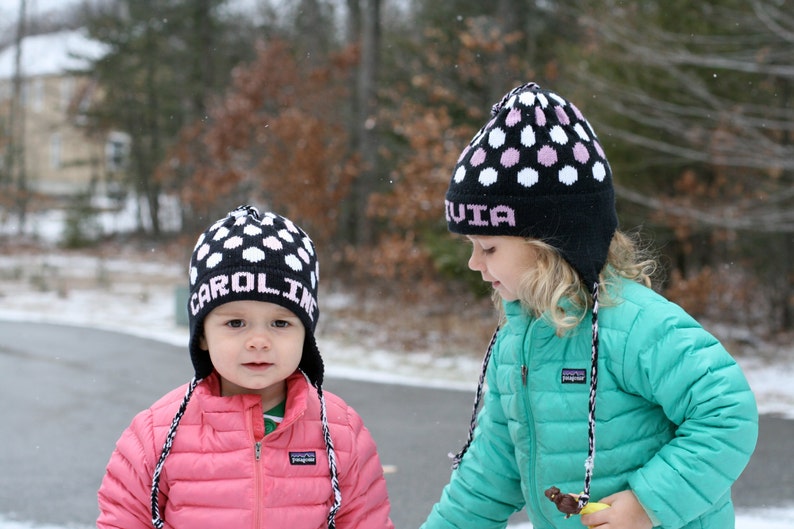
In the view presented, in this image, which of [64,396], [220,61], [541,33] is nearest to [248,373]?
[64,396]

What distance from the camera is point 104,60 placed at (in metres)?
24.4

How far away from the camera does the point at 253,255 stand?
7.39 feet

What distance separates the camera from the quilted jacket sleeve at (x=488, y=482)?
95.7 inches

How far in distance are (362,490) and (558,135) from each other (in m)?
1.01

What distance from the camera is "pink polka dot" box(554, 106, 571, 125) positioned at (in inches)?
86.0

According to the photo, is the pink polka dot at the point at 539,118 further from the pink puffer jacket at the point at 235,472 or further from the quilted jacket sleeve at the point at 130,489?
the quilted jacket sleeve at the point at 130,489

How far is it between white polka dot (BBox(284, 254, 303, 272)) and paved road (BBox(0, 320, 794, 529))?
2.89 m

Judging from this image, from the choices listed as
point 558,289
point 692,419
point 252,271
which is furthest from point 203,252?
point 692,419

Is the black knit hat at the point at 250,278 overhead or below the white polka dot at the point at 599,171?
→ below

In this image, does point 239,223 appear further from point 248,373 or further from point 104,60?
point 104,60

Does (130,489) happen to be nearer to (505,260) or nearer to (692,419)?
(505,260)

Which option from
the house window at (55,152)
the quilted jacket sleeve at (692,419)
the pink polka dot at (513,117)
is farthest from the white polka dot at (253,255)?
the house window at (55,152)

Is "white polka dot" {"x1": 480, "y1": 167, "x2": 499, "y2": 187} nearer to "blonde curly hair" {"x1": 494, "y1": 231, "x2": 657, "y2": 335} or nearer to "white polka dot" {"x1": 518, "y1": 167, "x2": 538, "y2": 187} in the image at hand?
"white polka dot" {"x1": 518, "y1": 167, "x2": 538, "y2": 187}

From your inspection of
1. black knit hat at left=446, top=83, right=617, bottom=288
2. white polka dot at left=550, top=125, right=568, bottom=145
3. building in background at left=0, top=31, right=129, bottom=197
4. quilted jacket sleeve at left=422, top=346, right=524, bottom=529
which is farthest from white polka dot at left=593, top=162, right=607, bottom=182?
building in background at left=0, top=31, right=129, bottom=197
